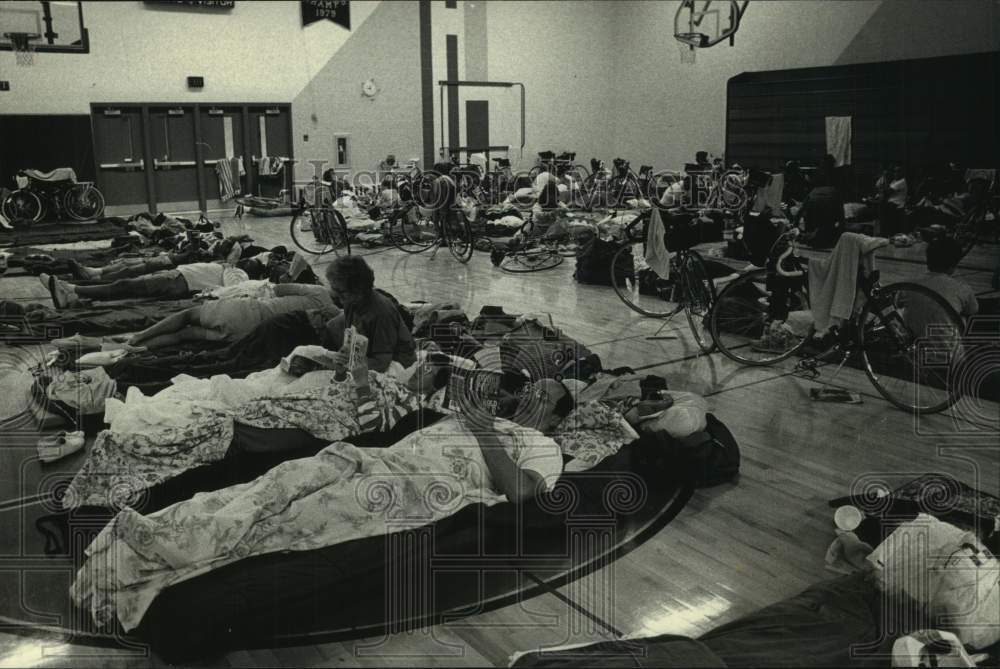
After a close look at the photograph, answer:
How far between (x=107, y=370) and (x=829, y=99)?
12.7m

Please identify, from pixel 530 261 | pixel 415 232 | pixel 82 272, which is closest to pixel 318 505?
pixel 82 272

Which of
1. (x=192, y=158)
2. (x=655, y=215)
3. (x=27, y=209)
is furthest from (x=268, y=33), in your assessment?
(x=655, y=215)

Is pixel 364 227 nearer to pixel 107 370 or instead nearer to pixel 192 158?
pixel 192 158

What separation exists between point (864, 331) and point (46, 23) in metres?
13.5

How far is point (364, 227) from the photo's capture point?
11.5 meters

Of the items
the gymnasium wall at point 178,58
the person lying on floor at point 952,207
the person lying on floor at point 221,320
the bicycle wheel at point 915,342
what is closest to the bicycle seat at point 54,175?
the gymnasium wall at point 178,58

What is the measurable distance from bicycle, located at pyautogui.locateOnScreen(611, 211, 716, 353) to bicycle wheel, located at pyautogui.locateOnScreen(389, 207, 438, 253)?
3.32 meters

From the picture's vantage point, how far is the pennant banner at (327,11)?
16.1m

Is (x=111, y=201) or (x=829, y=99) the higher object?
(x=829, y=99)

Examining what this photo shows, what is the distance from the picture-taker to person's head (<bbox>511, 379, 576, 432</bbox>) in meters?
3.79

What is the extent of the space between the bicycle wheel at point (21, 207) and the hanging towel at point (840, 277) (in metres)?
11.6

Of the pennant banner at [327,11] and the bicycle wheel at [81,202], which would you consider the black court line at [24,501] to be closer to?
the bicycle wheel at [81,202]

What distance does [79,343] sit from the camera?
5.57 metres

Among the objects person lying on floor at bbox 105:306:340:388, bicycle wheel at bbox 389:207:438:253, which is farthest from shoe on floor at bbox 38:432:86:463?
bicycle wheel at bbox 389:207:438:253
